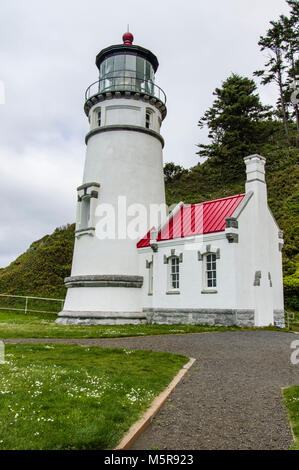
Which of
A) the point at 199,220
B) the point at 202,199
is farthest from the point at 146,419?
the point at 202,199

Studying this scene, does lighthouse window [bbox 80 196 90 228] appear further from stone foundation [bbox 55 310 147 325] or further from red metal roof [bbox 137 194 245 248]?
stone foundation [bbox 55 310 147 325]

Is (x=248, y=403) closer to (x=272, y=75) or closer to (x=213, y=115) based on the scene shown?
(x=213, y=115)

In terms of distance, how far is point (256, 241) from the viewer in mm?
18172

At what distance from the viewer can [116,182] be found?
70.8 feet

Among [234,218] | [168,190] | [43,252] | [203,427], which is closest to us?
[203,427]

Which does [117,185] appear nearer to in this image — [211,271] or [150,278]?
[150,278]

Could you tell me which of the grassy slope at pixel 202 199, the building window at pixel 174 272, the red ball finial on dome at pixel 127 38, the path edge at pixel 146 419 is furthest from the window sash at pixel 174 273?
the red ball finial on dome at pixel 127 38

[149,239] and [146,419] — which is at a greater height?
[149,239]

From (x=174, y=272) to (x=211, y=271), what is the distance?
2.36 m

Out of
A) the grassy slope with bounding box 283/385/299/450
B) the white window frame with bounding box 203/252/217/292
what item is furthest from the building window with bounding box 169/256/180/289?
the grassy slope with bounding box 283/385/299/450

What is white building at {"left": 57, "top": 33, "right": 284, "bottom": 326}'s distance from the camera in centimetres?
1759

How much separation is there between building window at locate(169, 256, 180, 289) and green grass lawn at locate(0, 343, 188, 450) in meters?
9.91

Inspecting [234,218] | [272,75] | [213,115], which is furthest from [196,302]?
[272,75]
